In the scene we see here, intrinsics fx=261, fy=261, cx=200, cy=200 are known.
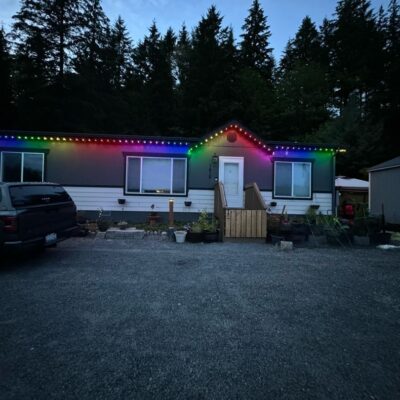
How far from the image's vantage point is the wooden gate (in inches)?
328

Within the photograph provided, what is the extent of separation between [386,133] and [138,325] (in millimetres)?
30832

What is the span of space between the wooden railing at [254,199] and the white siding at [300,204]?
160cm

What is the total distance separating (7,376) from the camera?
86.9 inches

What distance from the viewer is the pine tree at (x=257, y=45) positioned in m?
34.2

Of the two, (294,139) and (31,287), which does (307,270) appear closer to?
(31,287)

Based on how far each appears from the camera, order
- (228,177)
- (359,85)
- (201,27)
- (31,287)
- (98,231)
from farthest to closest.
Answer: (201,27) → (359,85) → (228,177) → (98,231) → (31,287)

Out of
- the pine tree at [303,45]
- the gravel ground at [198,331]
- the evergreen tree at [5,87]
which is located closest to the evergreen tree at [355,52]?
the pine tree at [303,45]

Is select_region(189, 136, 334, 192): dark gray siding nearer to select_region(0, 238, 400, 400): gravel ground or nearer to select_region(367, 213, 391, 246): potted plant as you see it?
select_region(367, 213, 391, 246): potted plant

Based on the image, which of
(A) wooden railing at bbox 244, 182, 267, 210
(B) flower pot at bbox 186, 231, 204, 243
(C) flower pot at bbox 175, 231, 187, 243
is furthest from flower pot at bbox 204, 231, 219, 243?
(A) wooden railing at bbox 244, 182, 267, 210

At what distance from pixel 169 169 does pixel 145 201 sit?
175 cm

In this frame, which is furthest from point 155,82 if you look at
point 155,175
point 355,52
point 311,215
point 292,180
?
point 311,215

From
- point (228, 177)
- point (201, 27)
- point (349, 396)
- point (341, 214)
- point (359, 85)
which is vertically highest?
point (201, 27)

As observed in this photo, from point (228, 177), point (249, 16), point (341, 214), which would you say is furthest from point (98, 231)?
point (249, 16)

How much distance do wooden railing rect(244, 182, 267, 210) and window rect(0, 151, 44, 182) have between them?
8649mm
